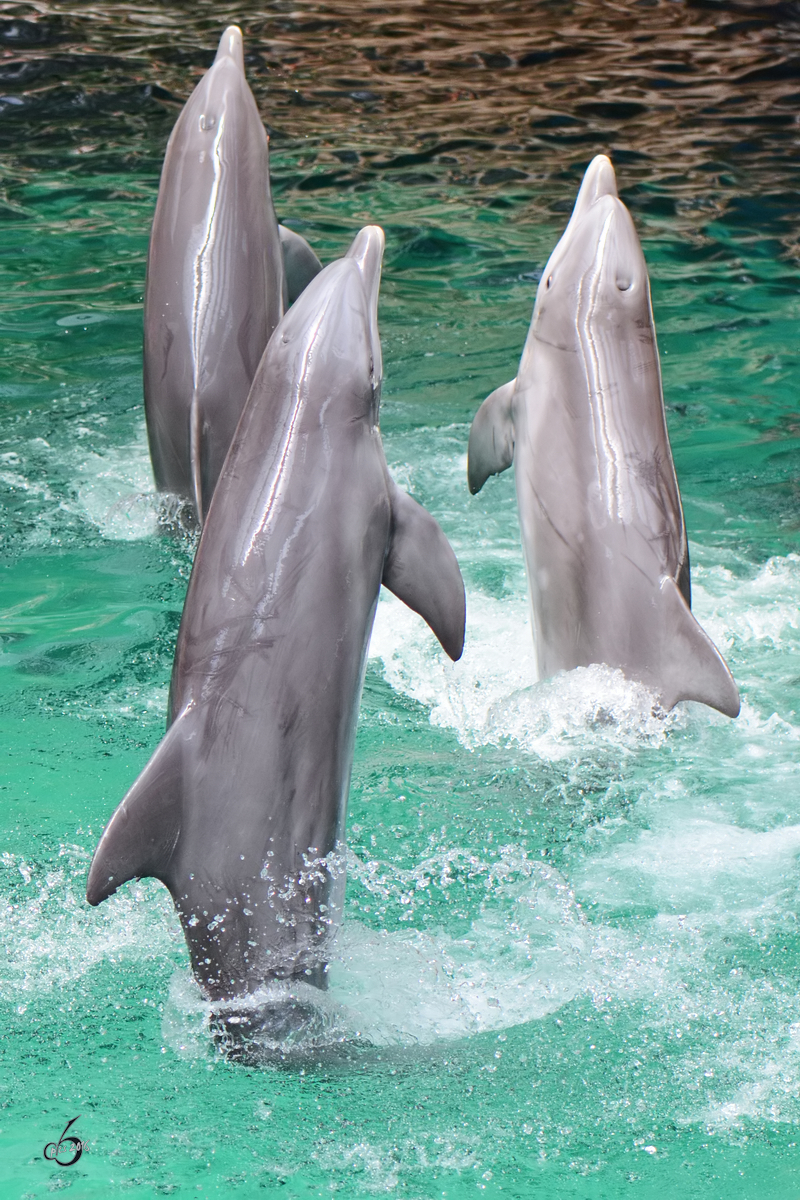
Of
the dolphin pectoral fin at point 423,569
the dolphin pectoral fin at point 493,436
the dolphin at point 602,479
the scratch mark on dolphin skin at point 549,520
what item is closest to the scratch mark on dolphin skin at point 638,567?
the dolphin at point 602,479

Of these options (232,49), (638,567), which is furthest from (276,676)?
(232,49)

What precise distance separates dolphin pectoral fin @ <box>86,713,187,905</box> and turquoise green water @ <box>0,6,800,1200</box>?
20.3 inches

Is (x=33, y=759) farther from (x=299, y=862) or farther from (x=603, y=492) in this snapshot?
(x=603, y=492)

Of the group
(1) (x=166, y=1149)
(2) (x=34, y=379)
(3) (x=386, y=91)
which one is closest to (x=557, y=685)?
(1) (x=166, y=1149)

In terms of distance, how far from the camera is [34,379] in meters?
10.1

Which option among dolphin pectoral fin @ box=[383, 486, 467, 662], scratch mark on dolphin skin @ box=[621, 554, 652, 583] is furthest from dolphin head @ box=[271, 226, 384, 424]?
scratch mark on dolphin skin @ box=[621, 554, 652, 583]

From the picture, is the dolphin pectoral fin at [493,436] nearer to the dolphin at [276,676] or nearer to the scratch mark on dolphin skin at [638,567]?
the scratch mark on dolphin skin at [638,567]

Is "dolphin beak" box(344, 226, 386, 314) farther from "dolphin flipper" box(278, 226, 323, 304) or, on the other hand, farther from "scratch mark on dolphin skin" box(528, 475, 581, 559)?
"dolphin flipper" box(278, 226, 323, 304)

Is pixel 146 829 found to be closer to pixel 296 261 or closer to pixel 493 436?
pixel 493 436

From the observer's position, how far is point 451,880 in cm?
515

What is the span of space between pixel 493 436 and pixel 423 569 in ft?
6.02

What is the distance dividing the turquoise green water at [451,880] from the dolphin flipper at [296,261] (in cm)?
143

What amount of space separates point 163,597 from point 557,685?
2.32 metres

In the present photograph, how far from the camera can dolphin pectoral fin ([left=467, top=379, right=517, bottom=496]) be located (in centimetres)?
671
